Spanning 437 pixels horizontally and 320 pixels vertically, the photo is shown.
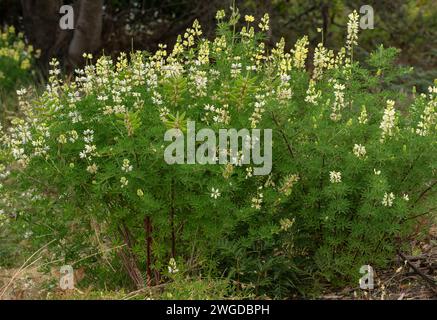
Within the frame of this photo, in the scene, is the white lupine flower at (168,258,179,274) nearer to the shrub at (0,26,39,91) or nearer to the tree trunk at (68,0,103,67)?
the tree trunk at (68,0,103,67)

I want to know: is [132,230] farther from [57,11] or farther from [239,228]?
[57,11]

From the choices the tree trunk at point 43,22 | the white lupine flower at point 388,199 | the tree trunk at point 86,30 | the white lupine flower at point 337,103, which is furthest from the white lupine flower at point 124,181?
the tree trunk at point 43,22

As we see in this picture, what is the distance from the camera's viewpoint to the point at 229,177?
436 cm

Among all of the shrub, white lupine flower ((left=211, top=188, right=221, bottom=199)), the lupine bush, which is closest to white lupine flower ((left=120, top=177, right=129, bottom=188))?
the lupine bush

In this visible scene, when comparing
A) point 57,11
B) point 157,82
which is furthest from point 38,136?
point 57,11

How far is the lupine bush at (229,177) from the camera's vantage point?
14.1 feet

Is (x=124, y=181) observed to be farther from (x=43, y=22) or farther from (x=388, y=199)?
(x=43, y=22)

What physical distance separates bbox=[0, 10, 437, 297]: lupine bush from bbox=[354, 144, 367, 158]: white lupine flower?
1 cm

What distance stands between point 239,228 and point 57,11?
7326 mm

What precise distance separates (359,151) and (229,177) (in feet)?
2.54

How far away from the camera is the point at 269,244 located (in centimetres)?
455

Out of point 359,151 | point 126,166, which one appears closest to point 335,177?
point 359,151

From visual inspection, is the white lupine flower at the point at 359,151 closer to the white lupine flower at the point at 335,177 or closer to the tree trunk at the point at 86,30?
the white lupine flower at the point at 335,177

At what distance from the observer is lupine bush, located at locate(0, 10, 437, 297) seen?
4.31 m
